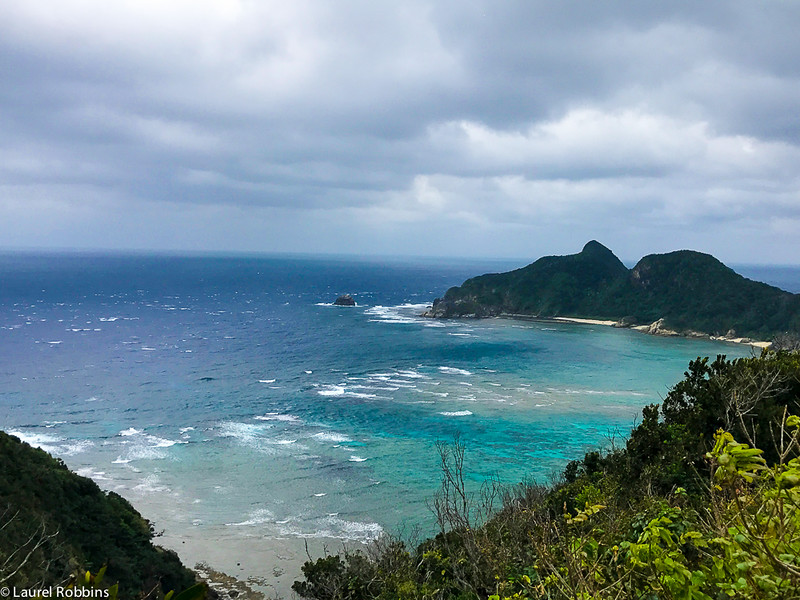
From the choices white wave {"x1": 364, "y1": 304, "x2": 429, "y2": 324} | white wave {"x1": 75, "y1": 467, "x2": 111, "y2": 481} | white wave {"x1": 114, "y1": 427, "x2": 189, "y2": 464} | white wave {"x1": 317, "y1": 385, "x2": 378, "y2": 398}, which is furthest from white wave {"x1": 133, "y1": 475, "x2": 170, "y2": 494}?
white wave {"x1": 364, "y1": 304, "x2": 429, "y2": 324}

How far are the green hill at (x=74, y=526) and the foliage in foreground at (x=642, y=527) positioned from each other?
6.35 metres

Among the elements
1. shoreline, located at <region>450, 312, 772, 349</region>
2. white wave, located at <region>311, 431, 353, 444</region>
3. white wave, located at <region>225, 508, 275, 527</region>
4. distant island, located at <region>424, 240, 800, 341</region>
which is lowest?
white wave, located at <region>225, 508, 275, 527</region>

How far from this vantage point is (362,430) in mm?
42906

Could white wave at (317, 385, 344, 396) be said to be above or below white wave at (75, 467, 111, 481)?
above

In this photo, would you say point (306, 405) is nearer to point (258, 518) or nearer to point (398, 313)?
point (258, 518)

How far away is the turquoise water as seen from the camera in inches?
1257

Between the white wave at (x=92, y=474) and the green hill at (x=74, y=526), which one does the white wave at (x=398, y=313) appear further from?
the green hill at (x=74, y=526)

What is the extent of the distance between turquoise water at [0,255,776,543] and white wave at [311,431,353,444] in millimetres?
236

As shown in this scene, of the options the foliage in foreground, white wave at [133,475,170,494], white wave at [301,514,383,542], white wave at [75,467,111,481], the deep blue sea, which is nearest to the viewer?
the foliage in foreground

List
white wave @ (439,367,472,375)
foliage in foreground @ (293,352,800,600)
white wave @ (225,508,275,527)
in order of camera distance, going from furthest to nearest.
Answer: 1. white wave @ (439,367,472,375)
2. white wave @ (225,508,275,527)
3. foliage in foreground @ (293,352,800,600)

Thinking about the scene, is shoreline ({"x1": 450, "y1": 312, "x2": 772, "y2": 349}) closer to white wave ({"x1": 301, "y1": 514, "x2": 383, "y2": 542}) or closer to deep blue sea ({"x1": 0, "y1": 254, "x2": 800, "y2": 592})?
deep blue sea ({"x1": 0, "y1": 254, "x2": 800, "y2": 592})

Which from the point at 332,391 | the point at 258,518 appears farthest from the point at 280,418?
the point at 258,518

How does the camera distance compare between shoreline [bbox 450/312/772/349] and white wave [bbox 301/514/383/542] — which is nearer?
white wave [bbox 301/514/383/542]

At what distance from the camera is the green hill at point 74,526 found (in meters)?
18.3
